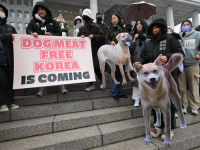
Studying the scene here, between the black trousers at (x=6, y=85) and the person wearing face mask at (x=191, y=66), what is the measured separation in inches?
159

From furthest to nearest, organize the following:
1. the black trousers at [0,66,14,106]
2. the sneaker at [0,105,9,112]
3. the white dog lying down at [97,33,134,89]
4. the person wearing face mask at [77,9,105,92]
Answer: the person wearing face mask at [77,9,105,92], the white dog lying down at [97,33,134,89], the black trousers at [0,66,14,106], the sneaker at [0,105,9,112]

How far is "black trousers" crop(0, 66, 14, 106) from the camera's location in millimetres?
2322

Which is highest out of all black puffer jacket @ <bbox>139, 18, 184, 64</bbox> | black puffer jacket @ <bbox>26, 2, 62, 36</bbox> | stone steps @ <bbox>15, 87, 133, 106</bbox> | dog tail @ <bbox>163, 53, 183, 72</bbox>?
black puffer jacket @ <bbox>26, 2, 62, 36</bbox>

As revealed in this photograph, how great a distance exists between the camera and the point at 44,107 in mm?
2410

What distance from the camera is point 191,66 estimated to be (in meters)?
2.75

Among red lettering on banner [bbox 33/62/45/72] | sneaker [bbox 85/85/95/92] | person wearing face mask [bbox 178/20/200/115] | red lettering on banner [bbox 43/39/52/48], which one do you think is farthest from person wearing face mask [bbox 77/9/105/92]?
person wearing face mask [bbox 178/20/200/115]

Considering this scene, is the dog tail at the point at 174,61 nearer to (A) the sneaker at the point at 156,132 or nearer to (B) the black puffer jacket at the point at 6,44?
(A) the sneaker at the point at 156,132

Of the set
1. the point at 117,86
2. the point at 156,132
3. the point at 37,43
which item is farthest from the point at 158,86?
the point at 37,43

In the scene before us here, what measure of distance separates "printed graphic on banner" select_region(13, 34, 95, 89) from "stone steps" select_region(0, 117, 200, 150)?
1.10 m

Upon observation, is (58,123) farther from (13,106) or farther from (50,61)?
(50,61)

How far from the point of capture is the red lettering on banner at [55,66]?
2584 millimetres

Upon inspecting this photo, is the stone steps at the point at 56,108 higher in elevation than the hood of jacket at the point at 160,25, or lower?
lower

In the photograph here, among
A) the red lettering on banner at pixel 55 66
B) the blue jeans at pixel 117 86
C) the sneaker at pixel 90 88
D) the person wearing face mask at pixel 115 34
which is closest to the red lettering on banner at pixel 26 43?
the red lettering on banner at pixel 55 66

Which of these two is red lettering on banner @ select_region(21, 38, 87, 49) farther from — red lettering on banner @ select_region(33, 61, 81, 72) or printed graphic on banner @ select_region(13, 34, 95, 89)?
red lettering on banner @ select_region(33, 61, 81, 72)
